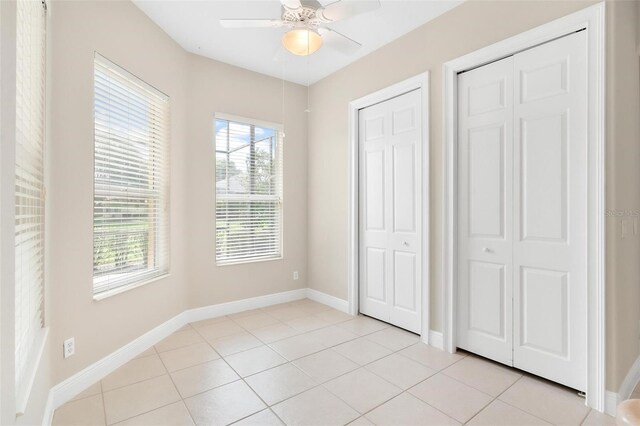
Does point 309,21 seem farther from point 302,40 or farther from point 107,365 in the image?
point 107,365

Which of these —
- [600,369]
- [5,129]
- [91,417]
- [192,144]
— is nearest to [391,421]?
[600,369]

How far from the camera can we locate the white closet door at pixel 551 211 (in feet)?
7.00

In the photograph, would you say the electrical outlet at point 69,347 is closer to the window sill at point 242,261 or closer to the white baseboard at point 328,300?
the window sill at point 242,261

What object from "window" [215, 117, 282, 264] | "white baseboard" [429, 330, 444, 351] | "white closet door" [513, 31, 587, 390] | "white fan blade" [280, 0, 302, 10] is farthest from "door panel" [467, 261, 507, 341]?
"window" [215, 117, 282, 264]

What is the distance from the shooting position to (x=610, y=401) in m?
1.96

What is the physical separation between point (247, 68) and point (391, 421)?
3.84m

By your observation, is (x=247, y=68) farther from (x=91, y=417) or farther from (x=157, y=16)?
(x=91, y=417)

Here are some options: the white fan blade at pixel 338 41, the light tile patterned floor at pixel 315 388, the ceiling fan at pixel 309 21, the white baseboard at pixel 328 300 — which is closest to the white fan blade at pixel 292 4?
the ceiling fan at pixel 309 21

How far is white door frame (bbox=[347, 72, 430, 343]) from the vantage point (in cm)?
300

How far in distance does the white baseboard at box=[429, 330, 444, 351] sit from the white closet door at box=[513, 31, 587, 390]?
59 centimetres

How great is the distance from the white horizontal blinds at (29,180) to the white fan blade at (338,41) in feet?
5.52

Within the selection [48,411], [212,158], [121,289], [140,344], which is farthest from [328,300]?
[48,411]

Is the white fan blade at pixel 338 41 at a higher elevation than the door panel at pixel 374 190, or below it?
higher

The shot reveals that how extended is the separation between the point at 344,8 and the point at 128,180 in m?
2.20
